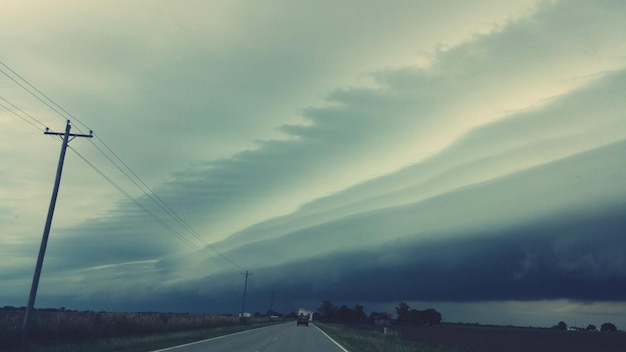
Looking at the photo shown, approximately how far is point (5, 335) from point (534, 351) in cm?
3703

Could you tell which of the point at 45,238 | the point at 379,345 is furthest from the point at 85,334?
the point at 379,345

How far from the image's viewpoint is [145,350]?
22.2 meters

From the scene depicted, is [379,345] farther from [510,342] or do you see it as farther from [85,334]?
[510,342]

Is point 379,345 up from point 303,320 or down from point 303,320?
up

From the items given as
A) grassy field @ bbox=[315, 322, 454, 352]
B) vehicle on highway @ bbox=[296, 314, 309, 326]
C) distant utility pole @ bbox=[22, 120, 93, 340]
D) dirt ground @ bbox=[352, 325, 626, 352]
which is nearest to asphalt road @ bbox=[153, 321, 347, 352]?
grassy field @ bbox=[315, 322, 454, 352]

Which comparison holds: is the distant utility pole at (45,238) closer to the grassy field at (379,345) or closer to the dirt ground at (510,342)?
the grassy field at (379,345)

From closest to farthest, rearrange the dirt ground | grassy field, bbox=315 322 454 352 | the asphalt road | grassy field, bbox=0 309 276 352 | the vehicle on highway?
grassy field, bbox=0 309 276 352, the asphalt road, grassy field, bbox=315 322 454 352, the dirt ground, the vehicle on highway

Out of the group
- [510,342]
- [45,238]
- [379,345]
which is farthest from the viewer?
[510,342]

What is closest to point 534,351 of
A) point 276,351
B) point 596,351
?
point 596,351

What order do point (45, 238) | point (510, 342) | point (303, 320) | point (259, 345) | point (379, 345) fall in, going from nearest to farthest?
point (45, 238) < point (259, 345) < point (379, 345) < point (510, 342) < point (303, 320)

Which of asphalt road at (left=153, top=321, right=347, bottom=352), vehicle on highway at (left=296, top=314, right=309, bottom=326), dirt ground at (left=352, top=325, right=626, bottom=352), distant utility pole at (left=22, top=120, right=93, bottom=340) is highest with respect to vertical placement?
distant utility pole at (left=22, top=120, right=93, bottom=340)

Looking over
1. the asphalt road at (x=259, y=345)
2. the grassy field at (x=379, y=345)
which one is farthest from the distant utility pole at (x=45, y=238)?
the grassy field at (x=379, y=345)

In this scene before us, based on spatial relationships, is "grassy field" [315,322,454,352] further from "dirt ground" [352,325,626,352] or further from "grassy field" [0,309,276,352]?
"grassy field" [0,309,276,352]

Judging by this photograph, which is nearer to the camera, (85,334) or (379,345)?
(85,334)
